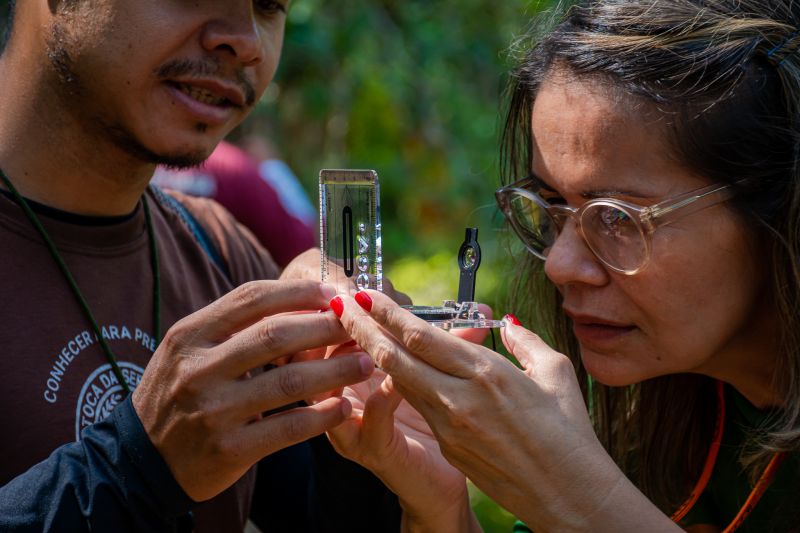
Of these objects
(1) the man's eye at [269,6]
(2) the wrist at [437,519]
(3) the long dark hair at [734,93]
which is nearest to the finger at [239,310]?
(2) the wrist at [437,519]

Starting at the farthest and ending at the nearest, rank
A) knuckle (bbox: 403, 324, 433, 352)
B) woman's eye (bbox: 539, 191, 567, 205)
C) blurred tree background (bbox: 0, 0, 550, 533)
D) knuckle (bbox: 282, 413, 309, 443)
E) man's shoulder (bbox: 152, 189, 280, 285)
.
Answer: blurred tree background (bbox: 0, 0, 550, 533) < man's shoulder (bbox: 152, 189, 280, 285) < woman's eye (bbox: 539, 191, 567, 205) < knuckle (bbox: 282, 413, 309, 443) < knuckle (bbox: 403, 324, 433, 352)

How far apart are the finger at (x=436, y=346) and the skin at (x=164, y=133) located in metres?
0.15

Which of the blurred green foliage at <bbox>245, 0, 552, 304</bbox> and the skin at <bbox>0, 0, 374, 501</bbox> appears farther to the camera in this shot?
the blurred green foliage at <bbox>245, 0, 552, 304</bbox>

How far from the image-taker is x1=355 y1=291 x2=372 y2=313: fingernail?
1.84 m

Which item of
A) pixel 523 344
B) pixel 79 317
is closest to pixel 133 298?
pixel 79 317

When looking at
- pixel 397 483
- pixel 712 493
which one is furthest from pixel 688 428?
pixel 397 483

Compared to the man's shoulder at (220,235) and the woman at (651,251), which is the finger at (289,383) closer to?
the woman at (651,251)

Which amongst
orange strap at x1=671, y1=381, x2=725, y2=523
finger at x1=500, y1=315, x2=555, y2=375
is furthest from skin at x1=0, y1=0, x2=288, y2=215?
orange strap at x1=671, y1=381, x2=725, y2=523

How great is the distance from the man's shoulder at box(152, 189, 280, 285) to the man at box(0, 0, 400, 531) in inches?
0.5

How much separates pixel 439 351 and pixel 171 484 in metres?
0.62

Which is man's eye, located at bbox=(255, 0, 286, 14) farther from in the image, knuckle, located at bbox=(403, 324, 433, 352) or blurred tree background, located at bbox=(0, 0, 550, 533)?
blurred tree background, located at bbox=(0, 0, 550, 533)

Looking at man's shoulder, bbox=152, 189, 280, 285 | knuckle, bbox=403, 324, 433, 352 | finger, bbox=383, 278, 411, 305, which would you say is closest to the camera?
knuckle, bbox=403, 324, 433, 352

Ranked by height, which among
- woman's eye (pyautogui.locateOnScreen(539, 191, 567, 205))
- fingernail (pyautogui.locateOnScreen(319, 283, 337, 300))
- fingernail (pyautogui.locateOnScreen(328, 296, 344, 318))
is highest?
woman's eye (pyautogui.locateOnScreen(539, 191, 567, 205))

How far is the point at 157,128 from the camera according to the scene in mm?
2312
